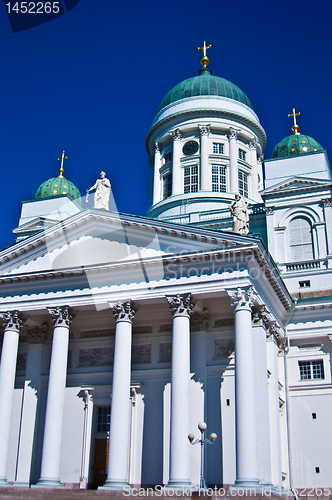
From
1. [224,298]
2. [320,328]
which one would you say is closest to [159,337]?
[224,298]

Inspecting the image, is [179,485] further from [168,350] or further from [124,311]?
[124,311]

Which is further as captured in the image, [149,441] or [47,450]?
[149,441]

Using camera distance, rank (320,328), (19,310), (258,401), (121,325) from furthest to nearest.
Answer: (320,328)
(19,310)
(121,325)
(258,401)

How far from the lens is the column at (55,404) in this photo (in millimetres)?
22844

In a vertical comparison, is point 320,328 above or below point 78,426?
above

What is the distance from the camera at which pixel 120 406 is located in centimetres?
2280

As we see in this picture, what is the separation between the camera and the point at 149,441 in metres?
25.4

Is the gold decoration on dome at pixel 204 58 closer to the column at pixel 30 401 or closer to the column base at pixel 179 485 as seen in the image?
the column at pixel 30 401

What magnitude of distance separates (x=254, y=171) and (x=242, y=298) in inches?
849

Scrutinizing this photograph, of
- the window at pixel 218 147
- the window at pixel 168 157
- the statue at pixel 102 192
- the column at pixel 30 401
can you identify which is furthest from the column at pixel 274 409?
the window at pixel 168 157

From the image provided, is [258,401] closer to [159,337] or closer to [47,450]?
[159,337]

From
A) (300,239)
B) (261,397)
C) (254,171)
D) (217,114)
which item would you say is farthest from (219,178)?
(261,397)

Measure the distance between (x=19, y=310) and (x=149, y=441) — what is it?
8.11 m

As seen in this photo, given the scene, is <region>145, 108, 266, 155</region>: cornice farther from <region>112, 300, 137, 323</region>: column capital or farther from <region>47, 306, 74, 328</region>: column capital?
<region>47, 306, 74, 328</region>: column capital
